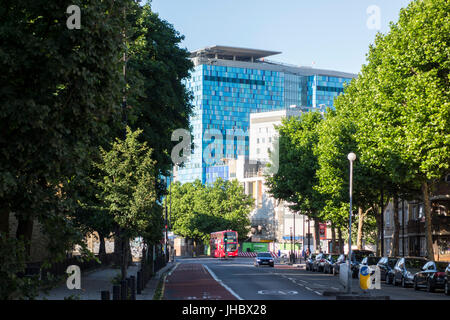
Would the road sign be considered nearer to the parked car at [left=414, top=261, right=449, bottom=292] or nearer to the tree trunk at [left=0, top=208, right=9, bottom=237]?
the parked car at [left=414, top=261, right=449, bottom=292]

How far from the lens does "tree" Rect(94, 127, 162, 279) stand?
30.6 metres

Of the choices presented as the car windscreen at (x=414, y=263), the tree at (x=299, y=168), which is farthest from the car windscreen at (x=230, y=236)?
the car windscreen at (x=414, y=263)

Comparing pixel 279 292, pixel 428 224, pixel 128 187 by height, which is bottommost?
pixel 279 292

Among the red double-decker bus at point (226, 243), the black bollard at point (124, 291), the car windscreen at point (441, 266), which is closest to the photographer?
the black bollard at point (124, 291)

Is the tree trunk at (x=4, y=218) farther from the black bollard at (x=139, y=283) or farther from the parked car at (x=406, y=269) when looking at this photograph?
the parked car at (x=406, y=269)

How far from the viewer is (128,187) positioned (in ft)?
101

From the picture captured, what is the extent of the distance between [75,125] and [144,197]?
711 inches

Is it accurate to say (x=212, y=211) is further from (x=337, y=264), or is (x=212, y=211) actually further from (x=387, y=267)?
(x=387, y=267)

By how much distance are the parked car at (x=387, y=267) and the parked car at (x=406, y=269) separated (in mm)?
1122

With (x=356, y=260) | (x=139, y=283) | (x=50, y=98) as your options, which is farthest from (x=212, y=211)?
(x=50, y=98)

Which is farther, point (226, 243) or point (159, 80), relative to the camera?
point (226, 243)

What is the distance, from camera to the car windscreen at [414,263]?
141 ft

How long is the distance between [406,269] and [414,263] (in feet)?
1.90
